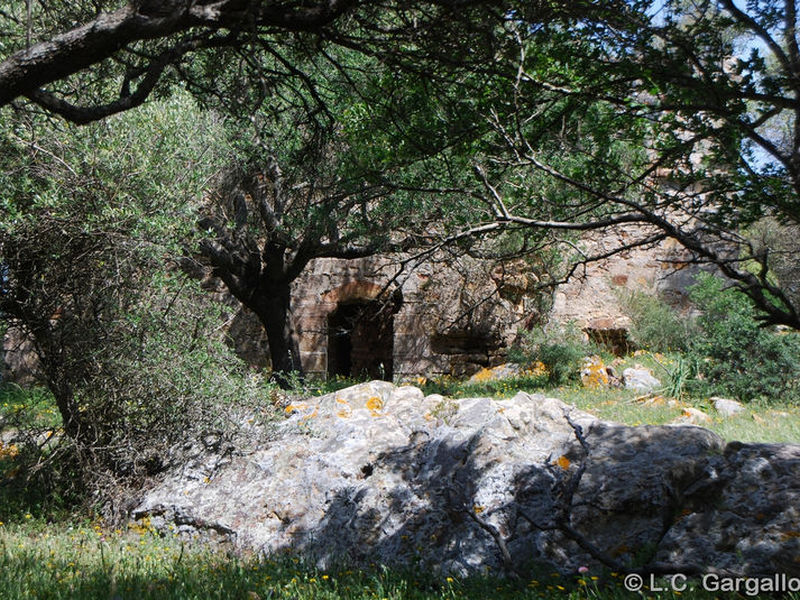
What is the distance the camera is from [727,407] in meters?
9.46

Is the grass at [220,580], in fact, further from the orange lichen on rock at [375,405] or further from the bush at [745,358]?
the bush at [745,358]

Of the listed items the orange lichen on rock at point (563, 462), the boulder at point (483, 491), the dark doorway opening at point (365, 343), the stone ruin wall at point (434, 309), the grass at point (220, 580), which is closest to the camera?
the grass at point (220, 580)

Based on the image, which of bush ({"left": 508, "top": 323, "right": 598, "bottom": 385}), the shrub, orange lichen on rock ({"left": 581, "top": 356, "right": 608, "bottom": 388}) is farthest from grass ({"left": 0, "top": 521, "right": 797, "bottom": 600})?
the shrub

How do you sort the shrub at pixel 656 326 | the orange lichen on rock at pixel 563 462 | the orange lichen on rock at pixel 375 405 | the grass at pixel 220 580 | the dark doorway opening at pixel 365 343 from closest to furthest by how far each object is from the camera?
1. the grass at pixel 220 580
2. the orange lichen on rock at pixel 563 462
3. the orange lichen on rock at pixel 375 405
4. the shrub at pixel 656 326
5. the dark doorway opening at pixel 365 343

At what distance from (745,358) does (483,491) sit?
22.7ft

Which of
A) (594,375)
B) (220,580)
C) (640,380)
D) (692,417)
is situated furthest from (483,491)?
(594,375)

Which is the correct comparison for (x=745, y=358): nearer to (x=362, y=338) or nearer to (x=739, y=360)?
(x=739, y=360)

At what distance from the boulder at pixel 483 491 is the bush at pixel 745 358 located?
5.22 m

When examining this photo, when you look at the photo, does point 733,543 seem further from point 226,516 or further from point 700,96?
point 226,516

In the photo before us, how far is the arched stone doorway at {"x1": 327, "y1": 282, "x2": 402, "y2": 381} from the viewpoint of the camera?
1566 centimetres

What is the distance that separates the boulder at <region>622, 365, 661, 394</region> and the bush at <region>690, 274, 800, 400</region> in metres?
0.72

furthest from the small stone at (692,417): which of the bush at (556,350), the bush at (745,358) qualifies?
the bush at (556,350)

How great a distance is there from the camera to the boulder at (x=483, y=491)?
177 inches

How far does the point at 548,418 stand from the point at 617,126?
2.91 m
